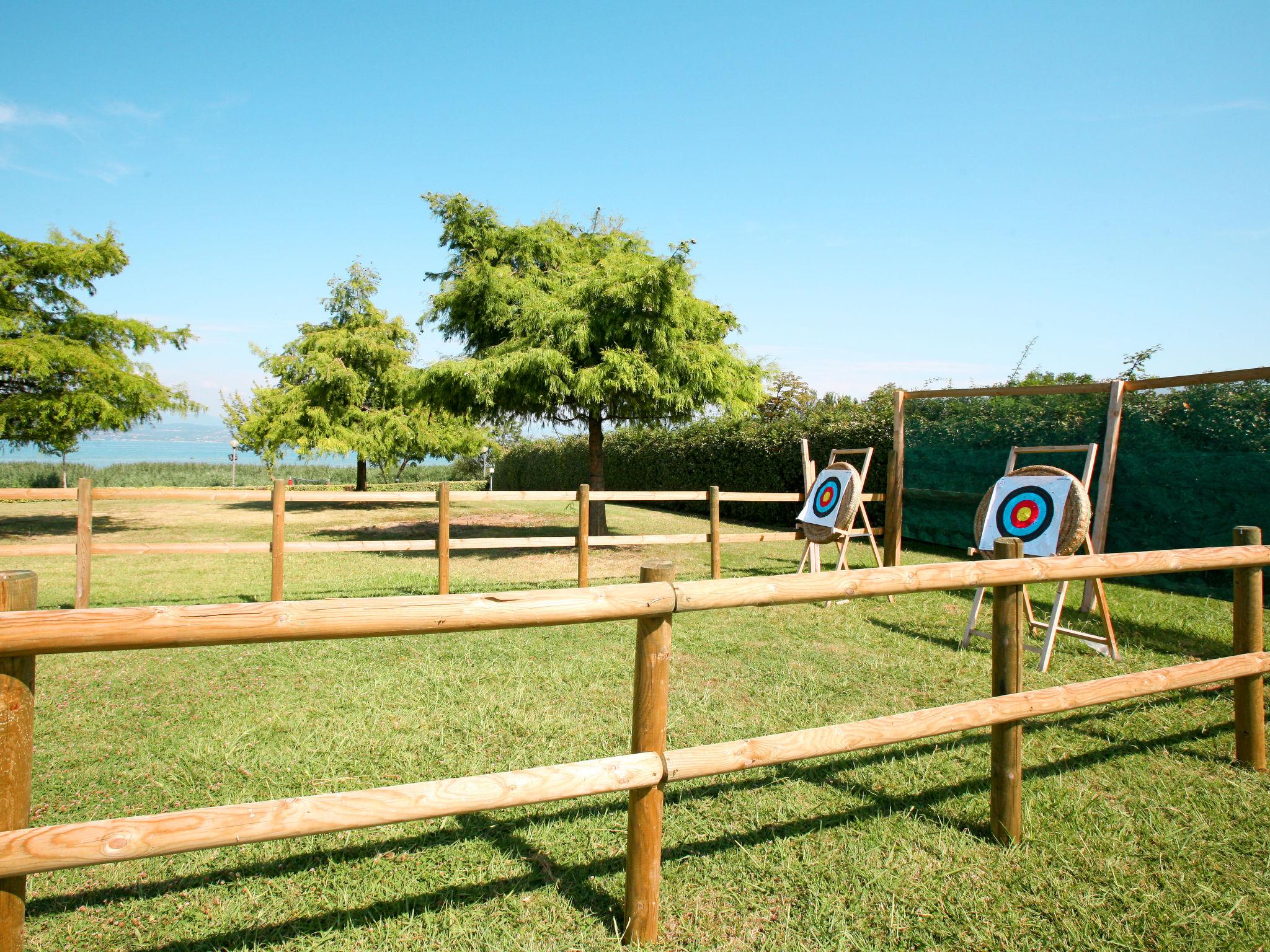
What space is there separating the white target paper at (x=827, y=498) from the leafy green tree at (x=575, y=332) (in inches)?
141

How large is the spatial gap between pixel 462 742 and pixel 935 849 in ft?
7.21

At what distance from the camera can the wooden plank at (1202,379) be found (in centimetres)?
580

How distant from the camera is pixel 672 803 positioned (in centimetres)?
304

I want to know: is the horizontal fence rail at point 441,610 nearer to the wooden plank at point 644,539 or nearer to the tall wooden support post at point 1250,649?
the tall wooden support post at point 1250,649

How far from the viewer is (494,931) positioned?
2230 mm

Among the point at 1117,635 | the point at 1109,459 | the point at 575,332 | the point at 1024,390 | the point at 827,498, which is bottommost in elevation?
the point at 1117,635

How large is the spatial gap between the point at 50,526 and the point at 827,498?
16.4 m

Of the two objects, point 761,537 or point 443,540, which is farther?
point 761,537

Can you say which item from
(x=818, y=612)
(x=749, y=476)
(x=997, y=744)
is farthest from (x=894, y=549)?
(x=749, y=476)

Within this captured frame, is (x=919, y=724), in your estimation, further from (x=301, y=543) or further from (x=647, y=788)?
(x=301, y=543)

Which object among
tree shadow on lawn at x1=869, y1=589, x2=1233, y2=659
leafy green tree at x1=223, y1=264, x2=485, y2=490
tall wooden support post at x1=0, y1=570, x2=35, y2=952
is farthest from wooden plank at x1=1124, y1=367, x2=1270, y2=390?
leafy green tree at x1=223, y1=264, x2=485, y2=490

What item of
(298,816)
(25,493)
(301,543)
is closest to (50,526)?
(25,493)

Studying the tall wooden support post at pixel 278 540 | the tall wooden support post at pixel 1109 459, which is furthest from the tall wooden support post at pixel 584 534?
→ the tall wooden support post at pixel 1109 459

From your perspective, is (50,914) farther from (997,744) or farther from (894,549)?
(894,549)
